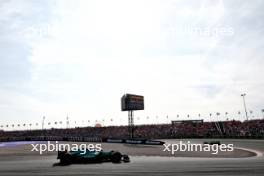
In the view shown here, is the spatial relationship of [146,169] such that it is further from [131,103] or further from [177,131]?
[177,131]

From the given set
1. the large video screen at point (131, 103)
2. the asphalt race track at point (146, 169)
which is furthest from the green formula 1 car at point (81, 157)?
the large video screen at point (131, 103)

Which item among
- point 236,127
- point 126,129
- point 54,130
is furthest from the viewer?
point 54,130

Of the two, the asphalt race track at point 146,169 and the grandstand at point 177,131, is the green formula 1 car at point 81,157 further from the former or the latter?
the grandstand at point 177,131

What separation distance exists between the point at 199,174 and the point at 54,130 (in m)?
73.8

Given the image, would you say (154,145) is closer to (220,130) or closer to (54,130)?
(220,130)

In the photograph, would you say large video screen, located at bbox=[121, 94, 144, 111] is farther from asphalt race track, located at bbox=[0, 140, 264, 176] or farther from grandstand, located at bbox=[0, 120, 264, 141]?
asphalt race track, located at bbox=[0, 140, 264, 176]

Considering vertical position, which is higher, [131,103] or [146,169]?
[131,103]

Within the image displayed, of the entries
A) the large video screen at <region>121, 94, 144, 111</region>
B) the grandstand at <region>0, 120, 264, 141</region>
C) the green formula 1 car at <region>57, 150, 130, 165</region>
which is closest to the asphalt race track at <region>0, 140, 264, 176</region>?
the green formula 1 car at <region>57, 150, 130, 165</region>

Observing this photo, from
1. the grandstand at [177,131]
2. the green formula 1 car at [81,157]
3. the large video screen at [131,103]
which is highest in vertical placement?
the large video screen at [131,103]

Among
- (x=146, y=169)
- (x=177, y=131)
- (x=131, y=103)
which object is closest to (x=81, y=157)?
(x=146, y=169)

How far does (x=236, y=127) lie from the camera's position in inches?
2272

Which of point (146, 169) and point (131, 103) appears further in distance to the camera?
point (131, 103)

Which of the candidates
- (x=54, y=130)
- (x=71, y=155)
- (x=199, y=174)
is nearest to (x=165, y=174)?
(x=199, y=174)

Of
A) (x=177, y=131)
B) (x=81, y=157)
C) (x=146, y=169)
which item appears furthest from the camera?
(x=177, y=131)
